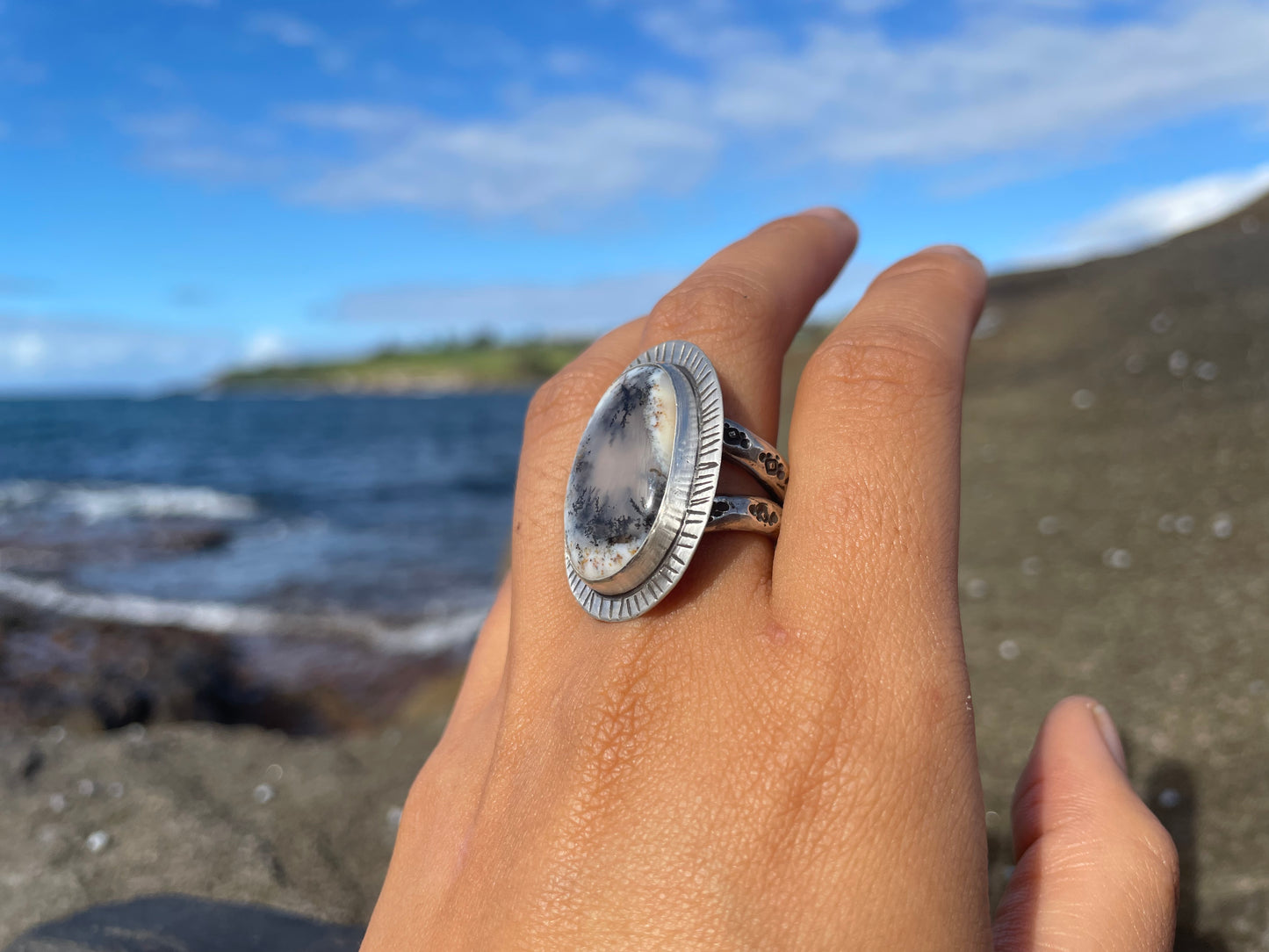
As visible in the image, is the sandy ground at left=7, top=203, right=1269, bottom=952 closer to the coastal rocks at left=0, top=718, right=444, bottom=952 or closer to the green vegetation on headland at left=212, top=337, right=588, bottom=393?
the coastal rocks at left=0, top=718, right=444, bottom=952

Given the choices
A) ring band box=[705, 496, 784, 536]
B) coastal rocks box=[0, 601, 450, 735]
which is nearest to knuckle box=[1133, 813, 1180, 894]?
ring band box=[705, 496, 784, 536]

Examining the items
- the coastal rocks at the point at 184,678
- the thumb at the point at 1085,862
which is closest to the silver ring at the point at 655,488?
the thumb at the point at 1085,862

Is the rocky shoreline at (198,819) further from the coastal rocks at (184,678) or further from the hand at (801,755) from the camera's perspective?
the hand at (801,755)

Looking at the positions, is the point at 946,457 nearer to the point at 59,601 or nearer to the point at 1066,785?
the point at 1066,785

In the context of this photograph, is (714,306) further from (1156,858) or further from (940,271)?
(1156,858)

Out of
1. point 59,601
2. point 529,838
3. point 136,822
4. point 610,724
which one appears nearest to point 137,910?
point 136,822

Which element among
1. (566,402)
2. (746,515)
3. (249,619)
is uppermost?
(566,402)

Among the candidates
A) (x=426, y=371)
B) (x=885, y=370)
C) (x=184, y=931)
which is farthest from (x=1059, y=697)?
(x=426, y=371)
